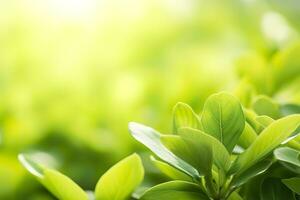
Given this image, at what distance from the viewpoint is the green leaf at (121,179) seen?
592 millimetres

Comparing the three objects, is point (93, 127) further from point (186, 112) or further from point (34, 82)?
point (186, 112)

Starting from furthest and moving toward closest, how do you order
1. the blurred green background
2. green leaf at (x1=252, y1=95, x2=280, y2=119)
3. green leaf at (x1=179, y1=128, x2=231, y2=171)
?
the blurred green background, green leaf at (x1=252, y1=95, x2=280, y2=119), green leaf at (x1=179, y1=128, x2=231, y2=171)

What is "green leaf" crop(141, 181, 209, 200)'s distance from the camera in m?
0.57

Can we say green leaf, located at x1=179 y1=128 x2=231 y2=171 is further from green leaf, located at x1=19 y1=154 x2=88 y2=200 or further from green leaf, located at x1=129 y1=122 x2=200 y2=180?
green leaf, located at x1=19 y1=154 x2=88 y2=200

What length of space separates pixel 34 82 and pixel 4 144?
16 cm

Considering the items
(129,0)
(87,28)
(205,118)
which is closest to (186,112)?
(205,118)

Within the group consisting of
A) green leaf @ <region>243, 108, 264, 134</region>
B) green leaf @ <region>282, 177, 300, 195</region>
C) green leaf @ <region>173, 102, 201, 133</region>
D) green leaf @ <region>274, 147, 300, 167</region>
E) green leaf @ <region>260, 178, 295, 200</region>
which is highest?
green leaf @ <region>173, 102, 201, 133</region>

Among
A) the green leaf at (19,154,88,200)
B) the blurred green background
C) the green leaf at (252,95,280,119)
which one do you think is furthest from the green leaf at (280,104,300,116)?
the green leaf at (19,154,88,200)

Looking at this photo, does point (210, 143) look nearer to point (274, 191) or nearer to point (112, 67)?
point (274, 191)

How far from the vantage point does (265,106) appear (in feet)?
2.24

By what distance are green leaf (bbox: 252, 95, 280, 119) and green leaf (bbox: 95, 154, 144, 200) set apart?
172 millimetres

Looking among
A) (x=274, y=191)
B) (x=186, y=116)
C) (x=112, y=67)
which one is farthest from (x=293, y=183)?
(x=112, y=67)

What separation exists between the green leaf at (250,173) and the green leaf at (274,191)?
0.02 metres

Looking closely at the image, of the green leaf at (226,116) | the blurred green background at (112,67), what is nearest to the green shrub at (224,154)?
the green leaf at (226,116)
